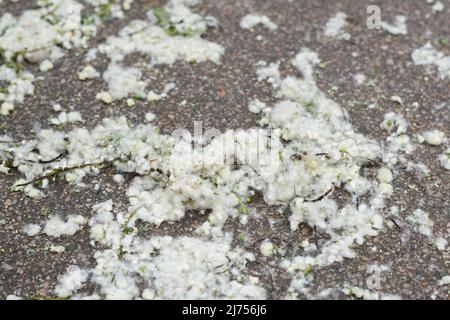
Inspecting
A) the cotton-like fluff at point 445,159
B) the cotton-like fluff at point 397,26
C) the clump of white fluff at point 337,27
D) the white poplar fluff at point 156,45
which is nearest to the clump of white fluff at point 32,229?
the white poplar fluff at point 156,45

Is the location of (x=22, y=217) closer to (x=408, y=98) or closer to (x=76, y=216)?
(x=76, y=216)

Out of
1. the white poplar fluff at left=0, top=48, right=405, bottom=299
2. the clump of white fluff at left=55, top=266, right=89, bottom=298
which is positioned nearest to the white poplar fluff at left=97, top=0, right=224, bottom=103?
the white poplar fluff at left=0, top=48, right=405, bottom=299

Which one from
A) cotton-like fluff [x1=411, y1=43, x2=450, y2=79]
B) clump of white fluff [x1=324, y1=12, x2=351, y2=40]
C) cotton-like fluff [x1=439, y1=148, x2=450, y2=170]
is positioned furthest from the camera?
clump of white fluff [x1=324, y1=12, x2=351, y2=40]

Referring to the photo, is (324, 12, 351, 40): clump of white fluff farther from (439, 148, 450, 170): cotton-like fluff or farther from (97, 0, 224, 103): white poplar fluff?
(439, 148, 450, 170): cotton-like fluff

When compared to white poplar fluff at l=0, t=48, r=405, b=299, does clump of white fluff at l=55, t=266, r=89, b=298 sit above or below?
below

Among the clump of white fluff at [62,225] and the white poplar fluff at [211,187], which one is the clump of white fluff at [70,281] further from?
the clump of white fluff at [62,225]

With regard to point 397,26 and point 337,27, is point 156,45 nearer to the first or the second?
point 337,27

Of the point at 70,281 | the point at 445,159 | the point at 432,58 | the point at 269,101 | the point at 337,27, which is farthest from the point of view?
the point at 337,27

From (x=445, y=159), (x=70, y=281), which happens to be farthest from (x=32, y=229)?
(x=445, y=159)

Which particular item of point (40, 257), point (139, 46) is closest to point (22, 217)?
point (40, 257)
